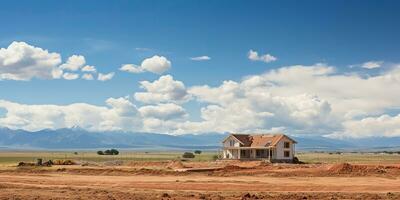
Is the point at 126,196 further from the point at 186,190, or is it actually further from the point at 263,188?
the point at 263,188

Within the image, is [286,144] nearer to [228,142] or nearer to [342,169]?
[228,142]

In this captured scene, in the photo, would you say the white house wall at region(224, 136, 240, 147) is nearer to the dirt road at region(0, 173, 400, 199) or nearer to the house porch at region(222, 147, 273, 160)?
the house porch at region(222, 147, 273, 160)

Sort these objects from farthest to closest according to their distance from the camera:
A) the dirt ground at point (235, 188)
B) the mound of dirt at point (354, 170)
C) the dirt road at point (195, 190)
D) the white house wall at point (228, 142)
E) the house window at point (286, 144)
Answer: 1. the white house wall at point (228, 142)
2. the house window at point (286, 144)
3. the mound of dirt at point (354, 170)
4. the dirt ground at point (235, 188)
5. the dirt road at point (195, 190)

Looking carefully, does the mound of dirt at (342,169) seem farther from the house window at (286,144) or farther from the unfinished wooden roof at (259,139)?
the house window at (286,144)

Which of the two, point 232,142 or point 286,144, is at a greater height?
point 232,142

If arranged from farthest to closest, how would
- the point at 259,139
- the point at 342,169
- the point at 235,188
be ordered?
1. the point at 259,139
2. the point at 342,169
3. the point at 235,188

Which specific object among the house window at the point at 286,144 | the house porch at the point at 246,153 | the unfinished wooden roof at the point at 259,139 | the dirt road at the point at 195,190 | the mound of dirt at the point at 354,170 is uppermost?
the unfinished wooden roof at the point at 259,139

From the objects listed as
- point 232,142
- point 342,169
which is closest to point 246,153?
point 232,142

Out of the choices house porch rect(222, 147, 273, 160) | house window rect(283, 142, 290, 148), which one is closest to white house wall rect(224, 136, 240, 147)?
house porch rect(222, 147, 273, 160)

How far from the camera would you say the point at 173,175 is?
212 feet

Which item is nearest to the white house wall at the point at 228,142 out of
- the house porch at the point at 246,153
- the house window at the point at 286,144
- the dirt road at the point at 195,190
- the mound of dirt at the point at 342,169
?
the house porch at the point at 246,153

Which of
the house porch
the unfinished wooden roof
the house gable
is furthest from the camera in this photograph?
the house gable

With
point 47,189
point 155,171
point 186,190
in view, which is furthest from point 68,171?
point 186,190

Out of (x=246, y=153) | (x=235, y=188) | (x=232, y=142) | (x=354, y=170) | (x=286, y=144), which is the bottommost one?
(x=235, y=188)
